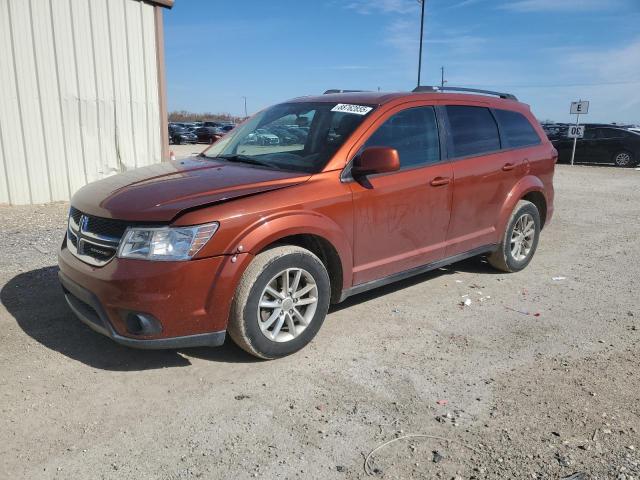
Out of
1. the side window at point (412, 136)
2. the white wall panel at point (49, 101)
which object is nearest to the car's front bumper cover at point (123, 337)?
the side window at point (412, 136)

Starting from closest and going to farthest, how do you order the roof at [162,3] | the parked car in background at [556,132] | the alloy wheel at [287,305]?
the alloy wheel at [287,305], the roof at [162,3], the parked car in background at [556,132]

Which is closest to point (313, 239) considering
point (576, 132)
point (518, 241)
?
point (518, 241)

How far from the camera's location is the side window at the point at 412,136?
4257 millimetres

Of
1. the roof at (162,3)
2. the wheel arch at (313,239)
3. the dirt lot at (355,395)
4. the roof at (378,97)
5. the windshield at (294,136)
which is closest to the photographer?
the dirt lot at (355,395)

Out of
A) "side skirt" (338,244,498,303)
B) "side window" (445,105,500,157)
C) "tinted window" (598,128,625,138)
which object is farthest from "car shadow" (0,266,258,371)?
"tinted window" (598,128,625,138)

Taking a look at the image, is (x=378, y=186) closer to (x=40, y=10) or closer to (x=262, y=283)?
(x=262, y=283)

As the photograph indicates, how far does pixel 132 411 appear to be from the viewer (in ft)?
9.93

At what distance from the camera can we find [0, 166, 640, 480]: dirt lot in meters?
2.61

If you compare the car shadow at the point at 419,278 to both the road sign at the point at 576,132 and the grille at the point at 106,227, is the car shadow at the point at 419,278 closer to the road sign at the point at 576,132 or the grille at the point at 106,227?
the grille at the point at 106,227

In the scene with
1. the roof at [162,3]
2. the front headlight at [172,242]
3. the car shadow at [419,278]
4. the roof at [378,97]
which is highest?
the roof at [162,3]

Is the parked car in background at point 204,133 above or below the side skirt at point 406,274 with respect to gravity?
above

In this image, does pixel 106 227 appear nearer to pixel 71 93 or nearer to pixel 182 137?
pixel 71 93

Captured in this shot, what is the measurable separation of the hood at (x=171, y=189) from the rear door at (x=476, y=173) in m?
1.73

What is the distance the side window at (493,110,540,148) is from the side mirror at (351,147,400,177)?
217cm
